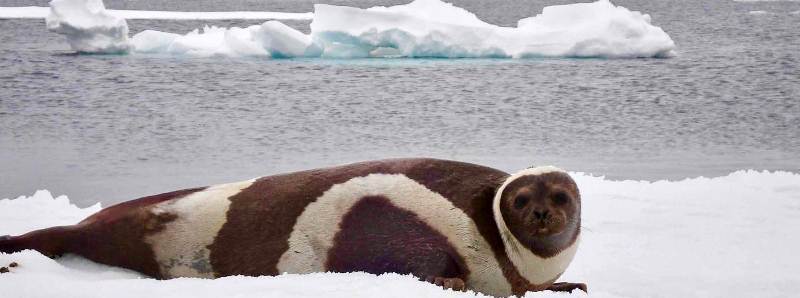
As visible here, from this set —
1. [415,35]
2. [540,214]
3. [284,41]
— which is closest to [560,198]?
[540,214]

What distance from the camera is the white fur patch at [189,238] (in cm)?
371

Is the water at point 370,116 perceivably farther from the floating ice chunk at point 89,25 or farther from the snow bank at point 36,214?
the snow bank at point 36,214

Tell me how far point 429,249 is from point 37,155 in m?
7.38

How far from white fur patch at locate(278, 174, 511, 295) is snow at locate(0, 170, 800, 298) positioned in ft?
0.52

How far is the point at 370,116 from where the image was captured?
13.4m

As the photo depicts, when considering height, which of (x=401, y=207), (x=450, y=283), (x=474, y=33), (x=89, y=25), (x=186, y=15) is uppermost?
(x=401, y=207)

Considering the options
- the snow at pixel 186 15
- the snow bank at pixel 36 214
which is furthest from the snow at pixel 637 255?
the snow at pixel 186 15

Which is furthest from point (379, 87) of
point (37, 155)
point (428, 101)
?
point (37, 155)

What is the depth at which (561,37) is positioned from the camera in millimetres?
19734

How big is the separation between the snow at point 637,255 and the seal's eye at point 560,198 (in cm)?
34

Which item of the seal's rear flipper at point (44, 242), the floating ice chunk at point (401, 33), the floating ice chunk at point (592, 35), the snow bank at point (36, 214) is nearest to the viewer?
the seal's rear flipper at point (44, 242)

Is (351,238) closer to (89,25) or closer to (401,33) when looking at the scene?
(401,33)

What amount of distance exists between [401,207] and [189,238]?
0.78 metres

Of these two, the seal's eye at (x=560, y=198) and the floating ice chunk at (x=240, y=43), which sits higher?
the seal's eye at (x=560, y=198)
